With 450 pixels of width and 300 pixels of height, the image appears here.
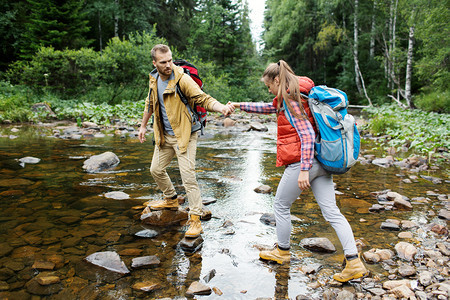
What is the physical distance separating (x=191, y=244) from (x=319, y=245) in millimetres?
1412

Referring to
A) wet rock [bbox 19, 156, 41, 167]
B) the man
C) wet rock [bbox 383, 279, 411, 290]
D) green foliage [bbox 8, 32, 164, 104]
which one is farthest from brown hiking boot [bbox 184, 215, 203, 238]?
green foliage [bbox 8, 32, 164, 104]

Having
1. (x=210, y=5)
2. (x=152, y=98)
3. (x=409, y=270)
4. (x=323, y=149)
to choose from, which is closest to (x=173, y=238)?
A: (x=152, y=98)

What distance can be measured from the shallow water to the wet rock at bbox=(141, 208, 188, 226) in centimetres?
13

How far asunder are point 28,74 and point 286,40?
1058 inches

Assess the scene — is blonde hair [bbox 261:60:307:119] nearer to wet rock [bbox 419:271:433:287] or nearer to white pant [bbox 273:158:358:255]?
white pant [bbox 273:158:358:255]

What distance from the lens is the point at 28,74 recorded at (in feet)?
49.9

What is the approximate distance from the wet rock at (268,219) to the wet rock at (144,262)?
165 centimetres

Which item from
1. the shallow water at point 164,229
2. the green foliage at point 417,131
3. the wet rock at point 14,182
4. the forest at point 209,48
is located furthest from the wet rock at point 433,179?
the forest at point 209,48

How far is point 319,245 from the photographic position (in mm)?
3422

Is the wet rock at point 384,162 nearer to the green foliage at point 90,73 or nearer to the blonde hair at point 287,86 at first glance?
the blonde hair at point 287,86

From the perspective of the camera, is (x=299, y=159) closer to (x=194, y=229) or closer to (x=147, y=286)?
(x=194, y=229)

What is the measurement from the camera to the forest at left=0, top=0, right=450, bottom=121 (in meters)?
15.4

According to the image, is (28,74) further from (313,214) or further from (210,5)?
(210,5)

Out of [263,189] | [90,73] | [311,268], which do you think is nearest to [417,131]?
[263,189]
